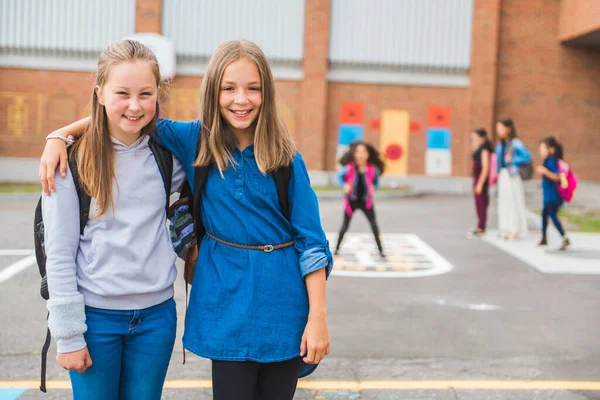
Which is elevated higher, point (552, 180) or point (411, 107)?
point (411, 107)

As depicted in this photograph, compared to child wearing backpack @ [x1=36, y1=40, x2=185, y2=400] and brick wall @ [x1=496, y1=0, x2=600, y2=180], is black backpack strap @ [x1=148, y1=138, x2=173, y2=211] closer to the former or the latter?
child wearing backpack @ [x1=36, y1=40, x2=185, y2=400]

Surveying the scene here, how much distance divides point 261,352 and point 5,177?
2286cm

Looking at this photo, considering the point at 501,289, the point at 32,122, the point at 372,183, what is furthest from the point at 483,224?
the point at 32,122

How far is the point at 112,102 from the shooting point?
7.66ft

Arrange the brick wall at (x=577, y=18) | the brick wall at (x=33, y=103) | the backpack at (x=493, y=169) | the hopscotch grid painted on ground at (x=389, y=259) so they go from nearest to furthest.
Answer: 1. the hopscotch grid painted on ground at (x=389, y=259)
2. the backpack at (x=493, y=169)
3. the brick wall at (x=577, y=18)
4. the brick wall at (x=33, y=103)

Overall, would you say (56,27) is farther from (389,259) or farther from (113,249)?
(113,249)

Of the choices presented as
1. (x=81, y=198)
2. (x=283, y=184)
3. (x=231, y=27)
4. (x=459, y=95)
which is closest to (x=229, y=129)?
(x=283, y=184)

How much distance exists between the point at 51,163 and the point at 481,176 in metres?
10.2

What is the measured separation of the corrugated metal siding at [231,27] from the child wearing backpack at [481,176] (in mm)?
12631

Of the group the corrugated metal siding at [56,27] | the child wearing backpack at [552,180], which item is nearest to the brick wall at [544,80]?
the corrugated metal siding at [56,27]

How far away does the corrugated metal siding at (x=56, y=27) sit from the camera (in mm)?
23266

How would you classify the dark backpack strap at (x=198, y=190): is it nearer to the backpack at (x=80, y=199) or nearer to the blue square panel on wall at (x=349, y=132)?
the backpack at (x=80, y=199)

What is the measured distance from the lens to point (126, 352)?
242 cm

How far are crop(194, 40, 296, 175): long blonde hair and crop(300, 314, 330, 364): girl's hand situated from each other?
55 cm
